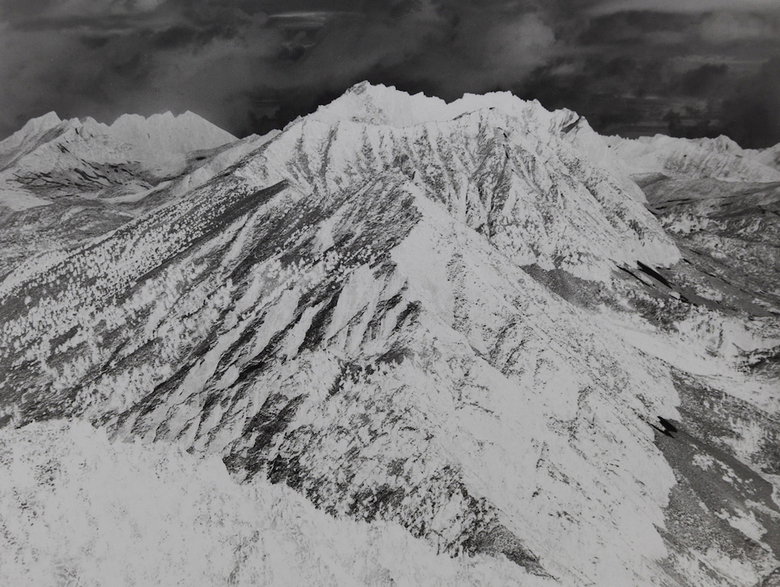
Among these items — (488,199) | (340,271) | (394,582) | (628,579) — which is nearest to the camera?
(394,582)

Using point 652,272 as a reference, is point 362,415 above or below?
below

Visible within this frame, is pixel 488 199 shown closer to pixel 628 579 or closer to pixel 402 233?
pixel 402 233

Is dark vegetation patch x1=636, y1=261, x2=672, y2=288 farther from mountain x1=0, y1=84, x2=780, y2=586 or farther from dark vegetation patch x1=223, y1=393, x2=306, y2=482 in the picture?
dark vegetation patch x1=223, y1=393, x2=306, y2=482

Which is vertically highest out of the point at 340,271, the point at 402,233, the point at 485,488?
the point at 402,233

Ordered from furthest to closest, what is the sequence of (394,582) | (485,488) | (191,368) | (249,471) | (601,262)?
(601,262)
(191,368)
(249,471)
(485,488)
(394,582)

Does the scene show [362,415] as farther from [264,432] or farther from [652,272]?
[652,272]

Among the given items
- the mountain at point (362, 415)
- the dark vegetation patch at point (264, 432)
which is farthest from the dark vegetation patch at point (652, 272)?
the dark vegetation patch at point (264, 432)

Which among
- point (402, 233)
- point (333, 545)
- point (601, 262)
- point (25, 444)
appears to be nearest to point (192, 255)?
point (402, 233)

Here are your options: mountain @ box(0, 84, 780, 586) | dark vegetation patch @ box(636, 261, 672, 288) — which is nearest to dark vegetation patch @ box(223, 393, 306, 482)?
mountain @ box(0, 84, 780, 586)

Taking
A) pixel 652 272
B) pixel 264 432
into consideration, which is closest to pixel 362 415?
pixel 264 432
